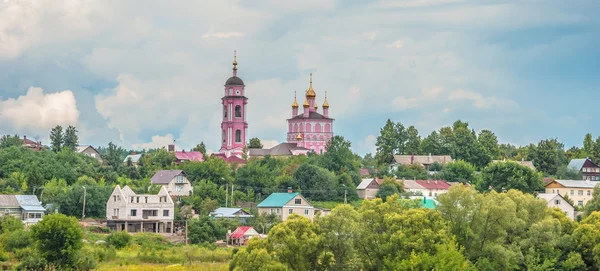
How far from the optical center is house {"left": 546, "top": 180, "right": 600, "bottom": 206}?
78875mm

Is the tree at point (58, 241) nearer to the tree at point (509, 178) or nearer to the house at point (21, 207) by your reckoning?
the house at point (21, 207)

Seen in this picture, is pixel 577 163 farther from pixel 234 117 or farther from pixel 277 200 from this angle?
pixel 277 200

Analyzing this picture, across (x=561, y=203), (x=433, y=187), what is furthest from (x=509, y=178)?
(x=433, y=187)

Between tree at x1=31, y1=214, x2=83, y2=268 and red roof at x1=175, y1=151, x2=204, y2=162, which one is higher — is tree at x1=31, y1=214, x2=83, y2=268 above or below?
below

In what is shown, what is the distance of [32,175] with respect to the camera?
2739 inches

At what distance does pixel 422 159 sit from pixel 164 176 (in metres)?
33.1

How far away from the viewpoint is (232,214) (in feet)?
214

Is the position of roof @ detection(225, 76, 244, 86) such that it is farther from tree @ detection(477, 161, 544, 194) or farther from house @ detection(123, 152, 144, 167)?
tree @ detection(477, 161, 544, 194)

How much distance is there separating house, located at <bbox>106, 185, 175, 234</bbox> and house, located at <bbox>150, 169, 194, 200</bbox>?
9.25 metres

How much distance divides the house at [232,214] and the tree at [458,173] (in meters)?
28.7

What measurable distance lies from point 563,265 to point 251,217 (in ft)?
82.4

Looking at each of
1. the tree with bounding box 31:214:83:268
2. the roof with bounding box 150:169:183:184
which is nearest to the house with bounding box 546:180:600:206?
the roof with bounding box 150:169:183:184

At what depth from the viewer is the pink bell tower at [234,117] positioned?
345ft

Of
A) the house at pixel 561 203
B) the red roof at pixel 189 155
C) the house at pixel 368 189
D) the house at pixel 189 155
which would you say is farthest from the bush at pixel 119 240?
the red roof at pixel 189 155
